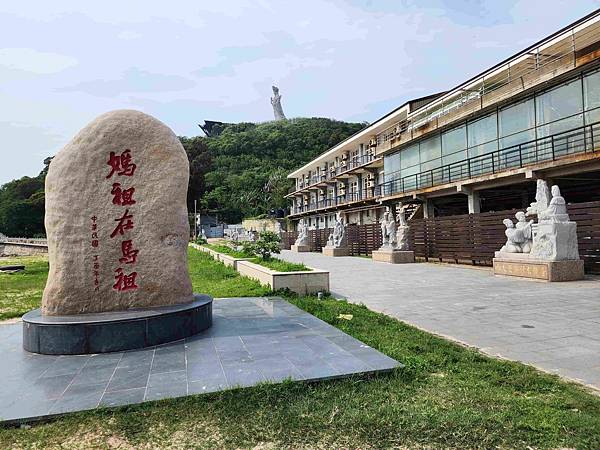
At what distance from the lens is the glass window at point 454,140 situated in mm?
20328

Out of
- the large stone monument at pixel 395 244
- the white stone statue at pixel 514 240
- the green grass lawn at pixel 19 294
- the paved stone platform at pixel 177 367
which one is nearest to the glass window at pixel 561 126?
the white stone statue at pixel 514 240

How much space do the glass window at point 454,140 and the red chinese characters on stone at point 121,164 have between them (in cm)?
1793

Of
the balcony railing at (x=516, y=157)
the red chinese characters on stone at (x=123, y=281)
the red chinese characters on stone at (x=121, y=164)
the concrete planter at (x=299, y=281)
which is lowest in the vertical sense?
the concrete planter at (x=299, y=281)

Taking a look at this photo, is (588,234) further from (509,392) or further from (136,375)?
(136,375)

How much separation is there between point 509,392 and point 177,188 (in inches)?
192

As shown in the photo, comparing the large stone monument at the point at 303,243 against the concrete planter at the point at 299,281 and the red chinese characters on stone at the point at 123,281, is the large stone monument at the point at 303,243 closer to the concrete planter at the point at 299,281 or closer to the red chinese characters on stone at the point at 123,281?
the concrete planter at the point at 299,281

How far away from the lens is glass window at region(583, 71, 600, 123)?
13.9m

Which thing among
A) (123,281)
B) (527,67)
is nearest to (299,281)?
(123,281)

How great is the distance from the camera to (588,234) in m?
12.2

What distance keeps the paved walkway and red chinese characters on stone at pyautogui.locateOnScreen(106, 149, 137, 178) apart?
16.4 ft

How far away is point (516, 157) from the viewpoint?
17188mm

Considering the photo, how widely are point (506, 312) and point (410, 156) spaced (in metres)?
18.4

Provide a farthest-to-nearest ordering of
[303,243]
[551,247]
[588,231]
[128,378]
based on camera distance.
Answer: [303,243], [588,231], [551,247], [128,378]

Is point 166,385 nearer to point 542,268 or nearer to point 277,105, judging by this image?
point 542,268
